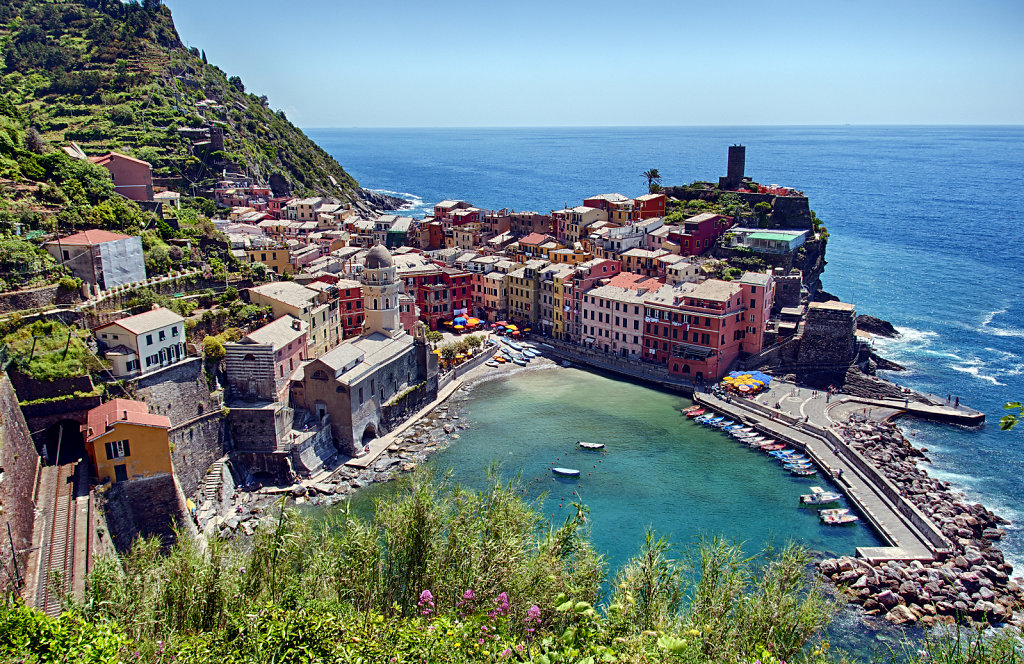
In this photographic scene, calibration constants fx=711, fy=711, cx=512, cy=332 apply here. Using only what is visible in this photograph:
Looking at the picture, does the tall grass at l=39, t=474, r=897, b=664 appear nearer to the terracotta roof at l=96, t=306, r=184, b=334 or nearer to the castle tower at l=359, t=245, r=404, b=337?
the terracotta roof at l=96, t=306, r=184, b=334

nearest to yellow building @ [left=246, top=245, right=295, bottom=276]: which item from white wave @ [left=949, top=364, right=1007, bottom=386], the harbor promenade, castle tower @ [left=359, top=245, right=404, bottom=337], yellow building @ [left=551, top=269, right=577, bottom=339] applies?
castle tower @ [left=359, top=245, right=404, bottom=337]

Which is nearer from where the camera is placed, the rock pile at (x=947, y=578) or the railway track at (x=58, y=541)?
the railway track at (x=58, y=541)

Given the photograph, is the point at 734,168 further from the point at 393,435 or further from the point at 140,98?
the point at 140,98

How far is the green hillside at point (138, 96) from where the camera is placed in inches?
2926

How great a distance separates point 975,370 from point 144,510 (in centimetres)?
5844

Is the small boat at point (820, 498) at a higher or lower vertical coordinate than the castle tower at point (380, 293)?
lower

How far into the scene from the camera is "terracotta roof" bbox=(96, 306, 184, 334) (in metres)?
33.8

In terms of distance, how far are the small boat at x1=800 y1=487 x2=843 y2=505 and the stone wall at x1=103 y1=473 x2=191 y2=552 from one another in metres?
30.2

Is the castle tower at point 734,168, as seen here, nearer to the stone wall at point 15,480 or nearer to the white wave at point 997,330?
the white wave at point 997,330

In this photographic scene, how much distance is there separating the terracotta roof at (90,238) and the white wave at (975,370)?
60337 mm

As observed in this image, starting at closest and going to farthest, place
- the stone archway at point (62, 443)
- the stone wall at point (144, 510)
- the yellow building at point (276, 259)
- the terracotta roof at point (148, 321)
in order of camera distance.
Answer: the stone wall at point (144, 510) < the stone archway at point (62, 443) < the terracotta roof at point (148, 321) < the yellow building at point (276, 259)

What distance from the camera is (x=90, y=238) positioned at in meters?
39.5

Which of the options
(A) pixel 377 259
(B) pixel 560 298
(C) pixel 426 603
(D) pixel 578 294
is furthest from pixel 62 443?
(B) pixel 560 298

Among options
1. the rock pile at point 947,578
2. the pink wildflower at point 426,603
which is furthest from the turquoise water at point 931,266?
the pink wildflower at point 426,603
